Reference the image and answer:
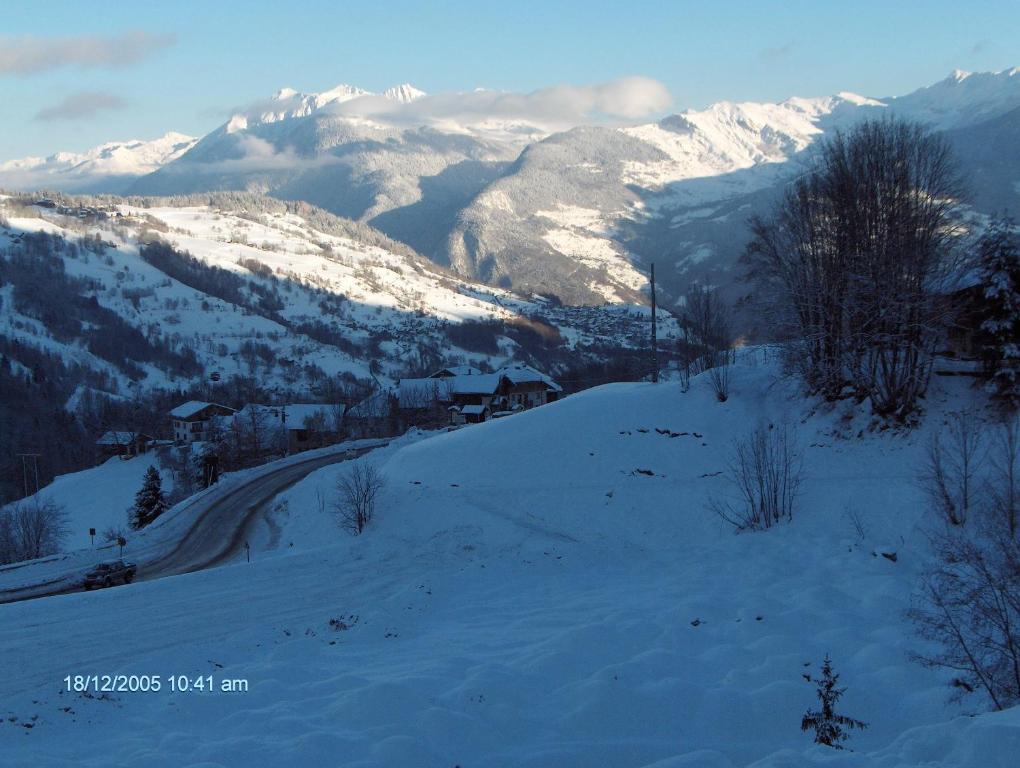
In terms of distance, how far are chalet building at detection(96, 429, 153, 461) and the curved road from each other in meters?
53.0

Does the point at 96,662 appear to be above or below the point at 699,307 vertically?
below

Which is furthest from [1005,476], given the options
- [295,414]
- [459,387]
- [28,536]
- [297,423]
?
[295,414]

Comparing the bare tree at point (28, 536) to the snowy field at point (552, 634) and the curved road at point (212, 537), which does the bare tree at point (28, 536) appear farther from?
the snowy field at point (552, 634)

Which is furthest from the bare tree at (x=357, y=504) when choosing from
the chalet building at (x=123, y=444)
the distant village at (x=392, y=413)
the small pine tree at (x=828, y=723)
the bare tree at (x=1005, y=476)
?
the chalet building at (x=123, y=444)

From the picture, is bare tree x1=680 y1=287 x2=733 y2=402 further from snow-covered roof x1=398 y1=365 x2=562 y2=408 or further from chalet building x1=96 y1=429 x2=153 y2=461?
chalet building x1=96 y1=429 x2=153 y2=461

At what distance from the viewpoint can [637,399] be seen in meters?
36.6

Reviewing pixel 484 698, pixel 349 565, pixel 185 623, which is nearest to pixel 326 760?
pixel 484 698

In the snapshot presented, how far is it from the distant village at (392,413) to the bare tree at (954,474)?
5369 centimetres

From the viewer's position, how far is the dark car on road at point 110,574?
26.5 meters

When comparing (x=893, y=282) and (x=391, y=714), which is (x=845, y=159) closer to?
(x=893, y=282)

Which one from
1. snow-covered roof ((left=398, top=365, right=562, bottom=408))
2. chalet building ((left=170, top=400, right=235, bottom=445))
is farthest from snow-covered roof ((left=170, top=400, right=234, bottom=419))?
snow-covered roof ((left=398, top=365, right=562, bottom=408))

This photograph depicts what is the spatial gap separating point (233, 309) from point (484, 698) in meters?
193

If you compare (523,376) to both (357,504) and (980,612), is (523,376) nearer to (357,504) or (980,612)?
(357,504)

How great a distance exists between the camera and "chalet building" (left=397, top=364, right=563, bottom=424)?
80.0 meters
